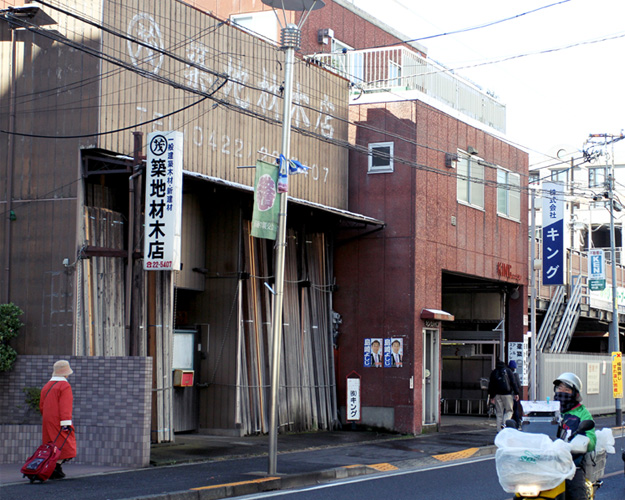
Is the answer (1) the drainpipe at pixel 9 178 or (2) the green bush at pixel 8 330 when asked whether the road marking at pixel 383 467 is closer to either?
(2) the green bush at pixel 8 330

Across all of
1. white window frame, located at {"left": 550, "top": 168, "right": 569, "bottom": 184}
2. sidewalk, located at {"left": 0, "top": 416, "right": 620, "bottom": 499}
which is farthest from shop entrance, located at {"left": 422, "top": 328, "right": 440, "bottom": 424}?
white window frame, located at {"left": 550, "top": 168, "right": 569, "bottom": 184}

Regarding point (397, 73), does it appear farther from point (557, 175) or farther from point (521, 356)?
point (557, 175)

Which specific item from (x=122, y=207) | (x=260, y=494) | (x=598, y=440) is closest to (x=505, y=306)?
(x=122, y=207)

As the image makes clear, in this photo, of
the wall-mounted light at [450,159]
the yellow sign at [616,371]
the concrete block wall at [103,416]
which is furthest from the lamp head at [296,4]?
the yellow sign at [616,371]

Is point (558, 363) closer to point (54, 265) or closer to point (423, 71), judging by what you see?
point (423, 71)

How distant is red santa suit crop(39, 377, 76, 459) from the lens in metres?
12.0

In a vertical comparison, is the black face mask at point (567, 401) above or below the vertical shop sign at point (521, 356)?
above

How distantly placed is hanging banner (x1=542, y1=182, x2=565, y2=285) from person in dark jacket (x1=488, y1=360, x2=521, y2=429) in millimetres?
7097

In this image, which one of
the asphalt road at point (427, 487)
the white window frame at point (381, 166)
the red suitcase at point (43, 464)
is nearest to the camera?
the red suitcase at point (43, 464)

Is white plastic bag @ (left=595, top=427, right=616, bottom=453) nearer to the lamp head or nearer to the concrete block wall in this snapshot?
the concrete block wall

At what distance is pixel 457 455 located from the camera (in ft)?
56.9

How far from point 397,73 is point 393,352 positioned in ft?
24.2

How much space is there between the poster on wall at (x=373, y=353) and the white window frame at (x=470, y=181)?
4608mm

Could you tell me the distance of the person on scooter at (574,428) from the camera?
25.6 ft
